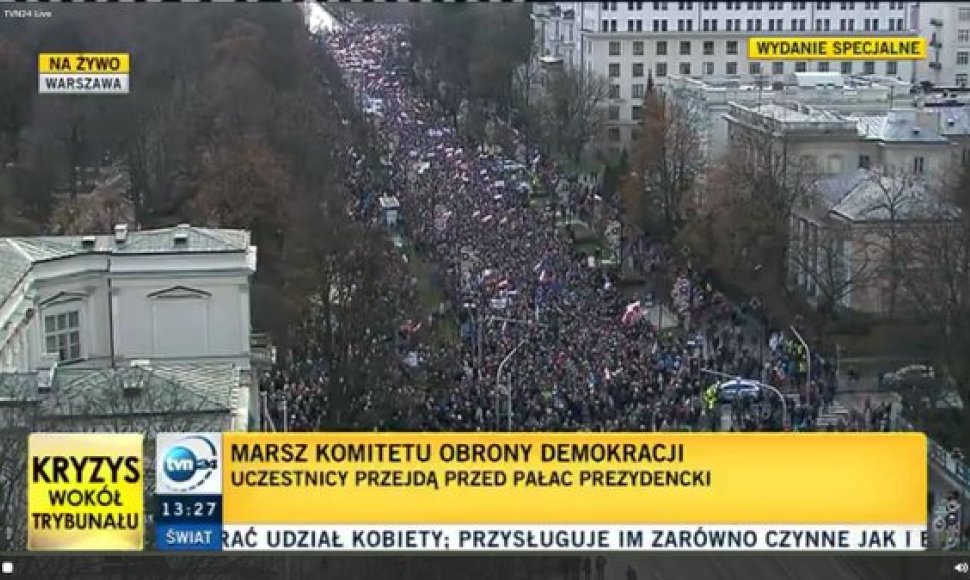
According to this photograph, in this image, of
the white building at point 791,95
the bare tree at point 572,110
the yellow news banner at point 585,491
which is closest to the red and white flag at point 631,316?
the white building at point 791,95

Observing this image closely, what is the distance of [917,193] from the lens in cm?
535

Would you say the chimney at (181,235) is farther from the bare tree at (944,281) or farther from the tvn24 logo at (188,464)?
the bare tree at (944,281)

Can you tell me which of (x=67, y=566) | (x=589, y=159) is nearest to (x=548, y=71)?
(x=589, y=159)

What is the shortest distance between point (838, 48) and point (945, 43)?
1.35 feet

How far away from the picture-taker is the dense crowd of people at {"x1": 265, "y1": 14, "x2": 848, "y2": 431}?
5.10 meters

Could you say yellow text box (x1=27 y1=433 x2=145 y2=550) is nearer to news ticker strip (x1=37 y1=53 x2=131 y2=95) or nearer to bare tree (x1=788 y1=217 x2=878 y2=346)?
news ticker strip (x1=37 y1=53 x2=131 y2=95)

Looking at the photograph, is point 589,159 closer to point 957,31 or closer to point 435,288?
point 435,288

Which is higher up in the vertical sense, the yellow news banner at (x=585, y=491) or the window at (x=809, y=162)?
the window at (x=809, y=162)

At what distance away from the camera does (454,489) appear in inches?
182

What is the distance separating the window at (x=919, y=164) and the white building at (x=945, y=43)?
0.27 meters

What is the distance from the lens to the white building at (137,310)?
5031 millimetres

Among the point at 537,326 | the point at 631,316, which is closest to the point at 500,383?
the point at 537,326

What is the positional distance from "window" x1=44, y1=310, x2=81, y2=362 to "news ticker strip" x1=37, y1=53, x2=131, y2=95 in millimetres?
718

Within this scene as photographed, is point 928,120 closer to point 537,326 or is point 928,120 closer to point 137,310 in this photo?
point 537,326
